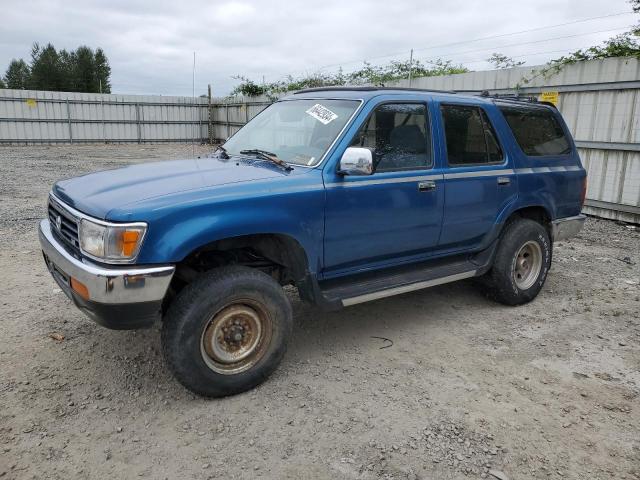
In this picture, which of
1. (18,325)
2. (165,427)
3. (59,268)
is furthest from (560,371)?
(18,325)

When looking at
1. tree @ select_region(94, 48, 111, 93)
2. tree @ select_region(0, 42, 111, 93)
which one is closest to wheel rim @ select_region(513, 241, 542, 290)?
tree @ select_region(0, 42, 111, 93)

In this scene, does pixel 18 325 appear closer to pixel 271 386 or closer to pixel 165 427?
pixel 165 427

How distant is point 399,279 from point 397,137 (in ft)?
3.74

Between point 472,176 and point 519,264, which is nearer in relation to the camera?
point 472,176

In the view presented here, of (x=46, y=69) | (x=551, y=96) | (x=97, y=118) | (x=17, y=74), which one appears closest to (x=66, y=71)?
(x=46, y=69)

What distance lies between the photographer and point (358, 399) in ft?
11.2

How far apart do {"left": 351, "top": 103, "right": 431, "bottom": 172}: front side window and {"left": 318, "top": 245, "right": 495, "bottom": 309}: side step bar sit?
2.82 feet

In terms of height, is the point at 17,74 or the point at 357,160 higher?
the point at 17,74

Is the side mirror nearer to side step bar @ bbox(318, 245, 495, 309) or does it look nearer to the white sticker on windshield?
the white sticker on windshield

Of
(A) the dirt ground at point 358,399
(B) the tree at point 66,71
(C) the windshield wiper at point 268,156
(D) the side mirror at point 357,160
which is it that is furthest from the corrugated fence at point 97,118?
(B) the tree at point 66,71

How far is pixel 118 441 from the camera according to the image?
2959mm

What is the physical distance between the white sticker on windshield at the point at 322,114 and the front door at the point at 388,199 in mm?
291

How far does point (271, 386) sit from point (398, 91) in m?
2.53

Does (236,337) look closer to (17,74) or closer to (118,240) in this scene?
(118,240)
